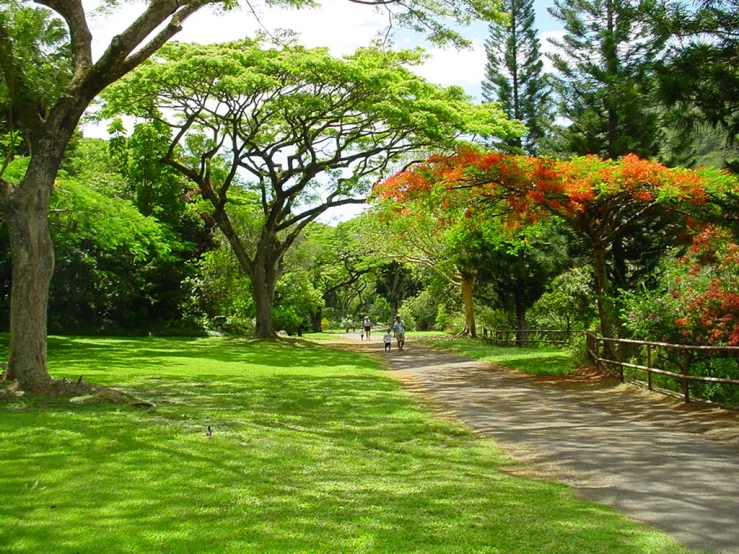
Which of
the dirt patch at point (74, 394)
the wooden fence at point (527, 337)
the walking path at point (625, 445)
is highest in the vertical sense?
the wooden fence at point (527, 337)

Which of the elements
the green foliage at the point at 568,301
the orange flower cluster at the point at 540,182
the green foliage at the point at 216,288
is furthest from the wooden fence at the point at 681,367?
the green foliage at the point at 216,288

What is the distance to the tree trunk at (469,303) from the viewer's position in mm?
32438

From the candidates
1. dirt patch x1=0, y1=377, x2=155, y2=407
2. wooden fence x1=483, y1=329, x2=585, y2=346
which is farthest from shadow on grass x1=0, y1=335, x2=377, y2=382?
wooden fence x1=483, y1=329, x2=585, y2=346

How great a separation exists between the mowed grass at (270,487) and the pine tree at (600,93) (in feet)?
43.8

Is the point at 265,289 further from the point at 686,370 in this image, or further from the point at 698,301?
the point at 686,370

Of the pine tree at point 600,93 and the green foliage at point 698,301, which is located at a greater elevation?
the pine tree at point 600,93

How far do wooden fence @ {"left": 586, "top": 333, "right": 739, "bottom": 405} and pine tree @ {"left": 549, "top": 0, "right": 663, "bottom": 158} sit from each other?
7.45 metres

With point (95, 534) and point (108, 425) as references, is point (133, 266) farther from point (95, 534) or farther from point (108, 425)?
point (95, 534)

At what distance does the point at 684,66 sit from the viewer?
9.16 metres

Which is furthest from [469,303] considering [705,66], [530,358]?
[705,66]

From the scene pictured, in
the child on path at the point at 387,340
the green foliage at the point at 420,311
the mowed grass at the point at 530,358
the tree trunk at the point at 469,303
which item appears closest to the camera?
the mowed grass at the point at 530,358

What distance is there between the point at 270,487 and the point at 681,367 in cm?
919

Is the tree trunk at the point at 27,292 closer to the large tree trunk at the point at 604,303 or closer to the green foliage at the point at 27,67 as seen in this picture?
the green foliage at the point at 27,67

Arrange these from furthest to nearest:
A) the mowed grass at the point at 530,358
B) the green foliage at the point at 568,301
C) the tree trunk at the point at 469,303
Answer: the tree trunk at the point at 469,303, the green foliage at the point at 568,301, the mowed grass at the point at 530,358
